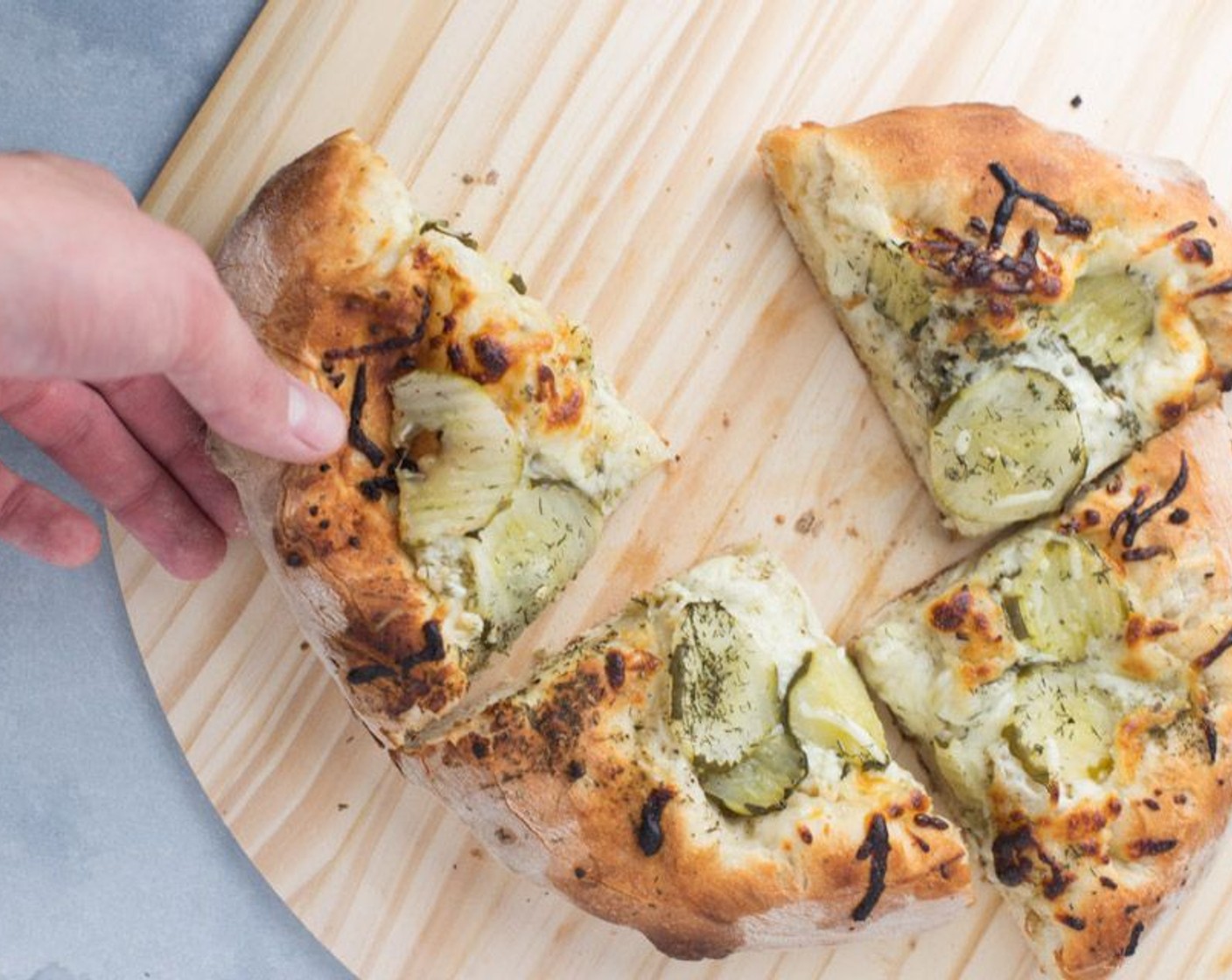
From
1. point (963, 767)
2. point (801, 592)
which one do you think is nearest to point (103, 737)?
point (801, 592)

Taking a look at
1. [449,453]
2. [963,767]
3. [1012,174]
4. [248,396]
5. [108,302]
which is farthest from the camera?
[963,767]

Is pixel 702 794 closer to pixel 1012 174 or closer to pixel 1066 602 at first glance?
pixel 1066 602

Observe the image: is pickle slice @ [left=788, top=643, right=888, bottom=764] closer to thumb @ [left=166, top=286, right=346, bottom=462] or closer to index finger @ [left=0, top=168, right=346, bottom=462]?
thumb @ [left=166, top=286, right=346, bottom=462]

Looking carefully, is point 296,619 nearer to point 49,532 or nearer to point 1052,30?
point 49,532

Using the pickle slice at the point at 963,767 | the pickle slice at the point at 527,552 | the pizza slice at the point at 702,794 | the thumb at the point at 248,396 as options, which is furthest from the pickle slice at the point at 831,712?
the thumb at the point at 248,396

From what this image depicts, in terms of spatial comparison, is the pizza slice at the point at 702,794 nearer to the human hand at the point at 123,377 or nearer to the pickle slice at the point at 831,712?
the pickle slice at the point at 831,712

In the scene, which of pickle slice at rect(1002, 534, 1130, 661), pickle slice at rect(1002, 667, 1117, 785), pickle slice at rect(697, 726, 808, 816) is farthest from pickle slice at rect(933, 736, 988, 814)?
pickle slice at rect(697, 726, 808, 816)
